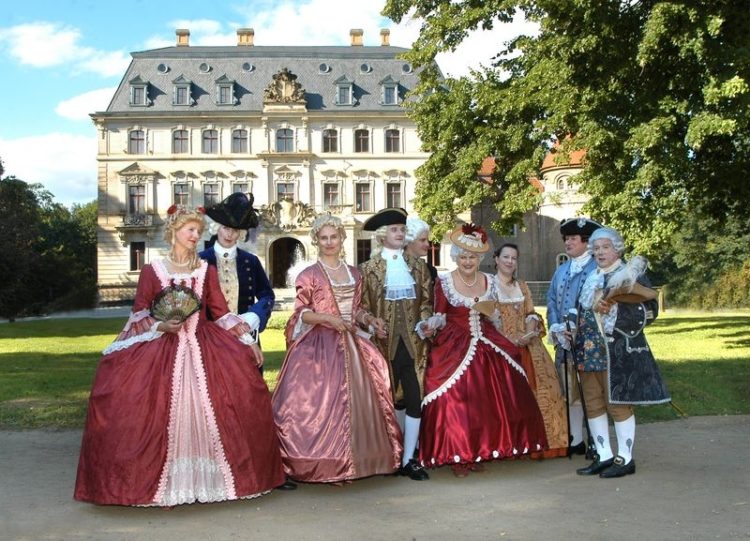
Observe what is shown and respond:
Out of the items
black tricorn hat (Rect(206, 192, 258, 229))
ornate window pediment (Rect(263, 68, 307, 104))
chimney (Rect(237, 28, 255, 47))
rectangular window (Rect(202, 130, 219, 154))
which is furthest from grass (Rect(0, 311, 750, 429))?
chimney (Rect(237, 28, 255, 47))

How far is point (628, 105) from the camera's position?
13.9 metres

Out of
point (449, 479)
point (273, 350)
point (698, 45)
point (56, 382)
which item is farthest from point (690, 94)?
point (56, 382)

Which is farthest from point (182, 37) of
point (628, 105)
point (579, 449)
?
point (579, 449)

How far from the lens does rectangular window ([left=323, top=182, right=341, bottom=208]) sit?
45.2 metres

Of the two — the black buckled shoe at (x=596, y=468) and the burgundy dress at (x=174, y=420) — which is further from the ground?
the burgundy dress at (x=174, y=420)

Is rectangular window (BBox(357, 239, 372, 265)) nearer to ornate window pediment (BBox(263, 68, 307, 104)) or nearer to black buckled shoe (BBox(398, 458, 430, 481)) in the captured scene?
ornate window pediment (BBox(263, 68, 307, 104))

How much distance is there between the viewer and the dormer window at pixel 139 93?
1757 inches

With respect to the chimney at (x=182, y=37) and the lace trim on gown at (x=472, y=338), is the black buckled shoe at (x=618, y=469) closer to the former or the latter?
the lace trim on gown at (x=472, y=338)

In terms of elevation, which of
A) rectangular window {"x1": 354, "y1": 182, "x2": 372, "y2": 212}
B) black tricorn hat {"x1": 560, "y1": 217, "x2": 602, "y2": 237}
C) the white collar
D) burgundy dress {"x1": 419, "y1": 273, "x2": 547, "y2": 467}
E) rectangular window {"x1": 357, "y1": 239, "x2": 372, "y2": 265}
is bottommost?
burgundy dress {"x1": 419, "y1": 273, "x2": 547, "y2": 467}

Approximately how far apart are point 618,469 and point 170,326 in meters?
3.31

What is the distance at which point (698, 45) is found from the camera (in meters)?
12.0

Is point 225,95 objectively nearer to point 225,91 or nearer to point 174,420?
point 225,91

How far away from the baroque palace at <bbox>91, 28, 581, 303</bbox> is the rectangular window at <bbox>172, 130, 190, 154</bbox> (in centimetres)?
7

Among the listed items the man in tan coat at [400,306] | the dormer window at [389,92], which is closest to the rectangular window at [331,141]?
the dormer window at [389,92]
